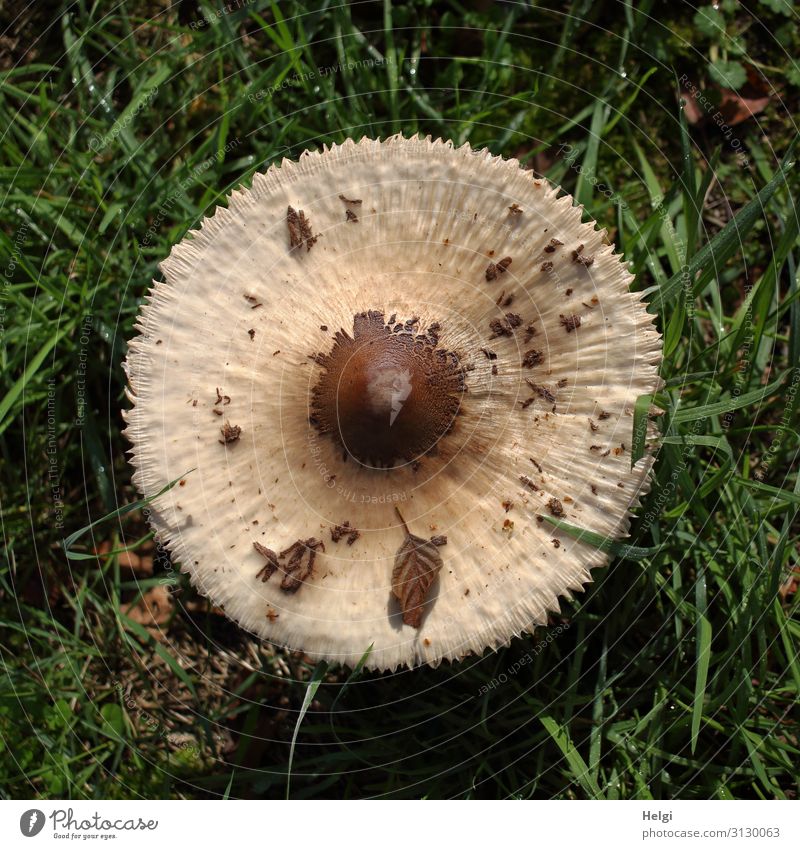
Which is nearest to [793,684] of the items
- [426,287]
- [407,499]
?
[407,499]

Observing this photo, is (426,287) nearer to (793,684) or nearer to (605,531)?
(605,531)

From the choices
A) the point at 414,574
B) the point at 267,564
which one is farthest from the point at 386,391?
the point at 267,564

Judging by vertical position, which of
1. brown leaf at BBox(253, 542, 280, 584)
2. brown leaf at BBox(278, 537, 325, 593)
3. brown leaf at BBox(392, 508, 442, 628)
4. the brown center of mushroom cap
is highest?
the brown center of mushroom cap

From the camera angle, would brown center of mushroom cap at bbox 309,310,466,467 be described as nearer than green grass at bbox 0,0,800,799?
Yes

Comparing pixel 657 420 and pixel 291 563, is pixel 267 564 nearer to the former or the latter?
pixel 291 563

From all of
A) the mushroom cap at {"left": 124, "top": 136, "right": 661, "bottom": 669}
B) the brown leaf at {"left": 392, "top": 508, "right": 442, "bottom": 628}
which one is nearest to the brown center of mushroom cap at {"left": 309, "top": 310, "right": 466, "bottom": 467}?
the mushroom cap at {"left": 124, "top": 136, "right": 661, "bottom": 669}

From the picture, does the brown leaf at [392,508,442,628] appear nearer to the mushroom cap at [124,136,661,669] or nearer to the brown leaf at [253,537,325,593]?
the mushroom cap at [124,136,661,669]
